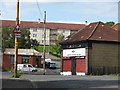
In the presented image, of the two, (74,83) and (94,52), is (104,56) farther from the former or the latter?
(74,83)

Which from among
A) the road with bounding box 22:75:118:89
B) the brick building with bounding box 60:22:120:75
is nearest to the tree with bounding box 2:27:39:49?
the brick building with bounding box 60:22:120:75

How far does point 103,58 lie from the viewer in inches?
2138

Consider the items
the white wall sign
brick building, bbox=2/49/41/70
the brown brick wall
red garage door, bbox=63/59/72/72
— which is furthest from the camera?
brick building, bbox=2/49/41/70

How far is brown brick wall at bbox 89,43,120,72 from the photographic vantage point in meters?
53.7

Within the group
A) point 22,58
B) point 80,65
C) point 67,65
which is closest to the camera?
point 80,65

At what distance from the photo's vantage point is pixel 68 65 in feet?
194

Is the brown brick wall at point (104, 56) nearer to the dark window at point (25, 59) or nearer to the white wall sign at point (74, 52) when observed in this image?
the white wall sign at point (74, 52)

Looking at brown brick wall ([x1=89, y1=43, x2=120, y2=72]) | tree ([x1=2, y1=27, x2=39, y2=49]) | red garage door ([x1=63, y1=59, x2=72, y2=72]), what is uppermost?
tree ([x1=2, y1=27, x2=39, y2=49])

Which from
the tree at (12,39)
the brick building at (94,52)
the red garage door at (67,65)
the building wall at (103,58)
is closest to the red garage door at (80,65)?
the brick building at (94,52)

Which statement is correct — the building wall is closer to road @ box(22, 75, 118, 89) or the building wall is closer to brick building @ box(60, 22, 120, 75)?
brick building @ box(60, 22, 120, 75)

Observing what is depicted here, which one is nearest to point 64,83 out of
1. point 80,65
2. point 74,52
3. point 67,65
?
point 80,65

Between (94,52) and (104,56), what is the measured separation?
166 centimetres

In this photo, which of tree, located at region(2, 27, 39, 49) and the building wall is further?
tree, located at region(2, 27, 39, 49)

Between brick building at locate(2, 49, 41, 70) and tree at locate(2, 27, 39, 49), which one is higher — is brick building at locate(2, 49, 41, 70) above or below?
below
